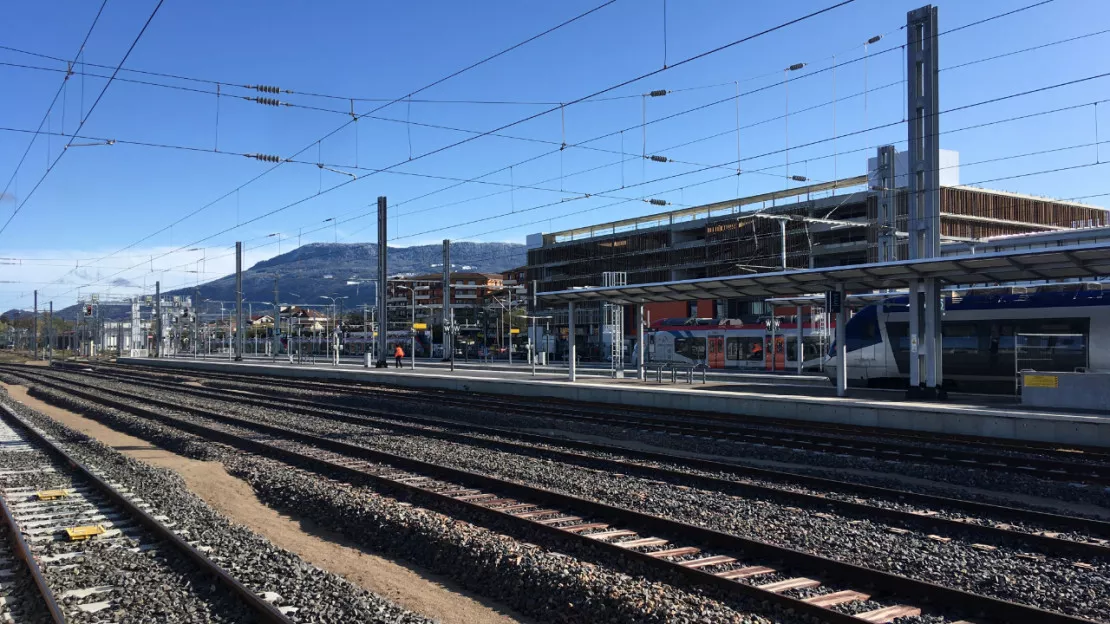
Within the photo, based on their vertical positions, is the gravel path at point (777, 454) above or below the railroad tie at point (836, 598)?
below

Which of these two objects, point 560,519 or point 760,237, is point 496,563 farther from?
point 760,237

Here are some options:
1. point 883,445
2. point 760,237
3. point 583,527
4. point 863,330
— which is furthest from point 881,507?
point 760,237

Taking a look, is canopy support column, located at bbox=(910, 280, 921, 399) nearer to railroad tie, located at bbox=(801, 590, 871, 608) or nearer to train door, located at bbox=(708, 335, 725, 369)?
railroad tie, located at bbox=(801, 590, 871, 608)

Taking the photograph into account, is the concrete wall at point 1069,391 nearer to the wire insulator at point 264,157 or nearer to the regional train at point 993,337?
the regional train at point 993,337

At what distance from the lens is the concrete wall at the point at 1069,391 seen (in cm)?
1866

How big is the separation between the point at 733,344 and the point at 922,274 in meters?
29.8

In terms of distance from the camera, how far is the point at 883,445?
1571 cm

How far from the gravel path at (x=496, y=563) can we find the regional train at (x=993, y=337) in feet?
64.4

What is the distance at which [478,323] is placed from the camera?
105m

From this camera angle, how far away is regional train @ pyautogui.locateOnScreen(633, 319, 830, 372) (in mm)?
47188

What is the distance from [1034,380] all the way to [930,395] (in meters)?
2.62

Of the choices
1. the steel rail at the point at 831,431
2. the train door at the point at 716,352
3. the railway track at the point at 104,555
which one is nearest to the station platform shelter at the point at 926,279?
the steel rail at the point at 831,431

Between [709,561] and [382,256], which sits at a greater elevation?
[382,256]

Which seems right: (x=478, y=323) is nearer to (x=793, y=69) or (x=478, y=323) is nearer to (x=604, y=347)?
(x=604, y=347)
